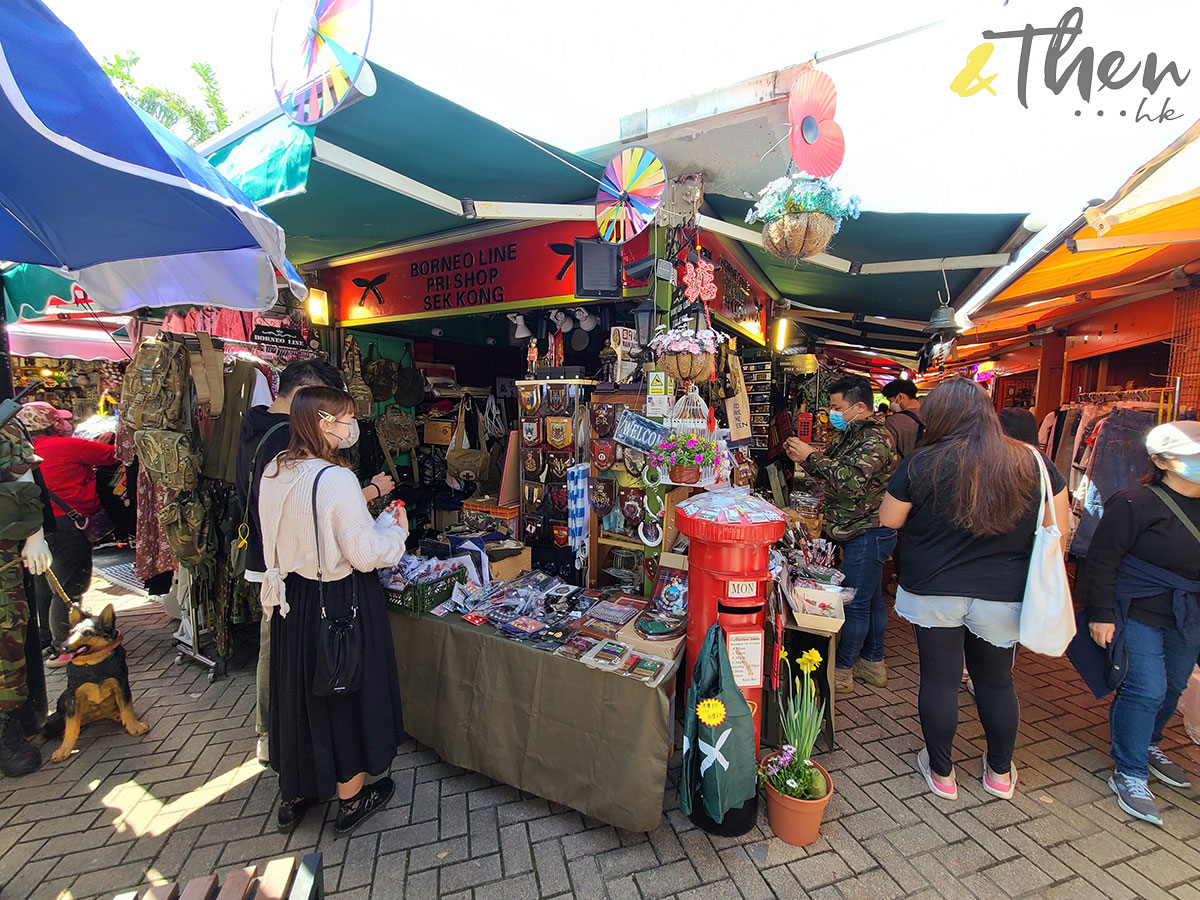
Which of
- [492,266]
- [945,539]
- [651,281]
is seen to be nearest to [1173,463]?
[945,539]

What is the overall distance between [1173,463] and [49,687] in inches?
274

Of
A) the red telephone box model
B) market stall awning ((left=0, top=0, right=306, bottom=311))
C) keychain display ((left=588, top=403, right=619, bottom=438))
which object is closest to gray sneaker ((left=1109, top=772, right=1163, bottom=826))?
the red telephone box model

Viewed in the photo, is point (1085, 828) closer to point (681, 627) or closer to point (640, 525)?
point (681, 627)

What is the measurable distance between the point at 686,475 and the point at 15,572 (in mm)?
3703

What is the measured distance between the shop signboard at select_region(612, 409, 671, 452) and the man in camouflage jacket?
3.46 ft

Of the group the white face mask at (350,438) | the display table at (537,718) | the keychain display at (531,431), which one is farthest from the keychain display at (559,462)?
the white face mask at (350,438)

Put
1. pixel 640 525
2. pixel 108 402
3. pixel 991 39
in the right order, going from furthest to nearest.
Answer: pixel 108 402
pixel 640 525
pixel 991 39

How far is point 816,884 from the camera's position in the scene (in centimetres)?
201

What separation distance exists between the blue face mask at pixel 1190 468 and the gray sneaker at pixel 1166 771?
5.30ft

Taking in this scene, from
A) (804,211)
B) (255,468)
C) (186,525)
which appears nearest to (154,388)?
(186,525)

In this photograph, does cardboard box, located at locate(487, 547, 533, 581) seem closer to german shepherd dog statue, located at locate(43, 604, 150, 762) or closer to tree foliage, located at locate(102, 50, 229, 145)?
german shepherd dog statue, located at locate(43, 604, 150, 762)

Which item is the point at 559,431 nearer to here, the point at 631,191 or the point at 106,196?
the point at 631,191

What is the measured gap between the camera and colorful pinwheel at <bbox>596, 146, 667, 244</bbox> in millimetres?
2736

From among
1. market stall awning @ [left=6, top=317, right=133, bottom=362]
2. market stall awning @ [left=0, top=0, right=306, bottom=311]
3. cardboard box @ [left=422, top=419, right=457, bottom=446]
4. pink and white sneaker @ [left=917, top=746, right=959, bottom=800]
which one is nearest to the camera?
market stall awning @ [left=0, top=0, right=306, bottom=311]
